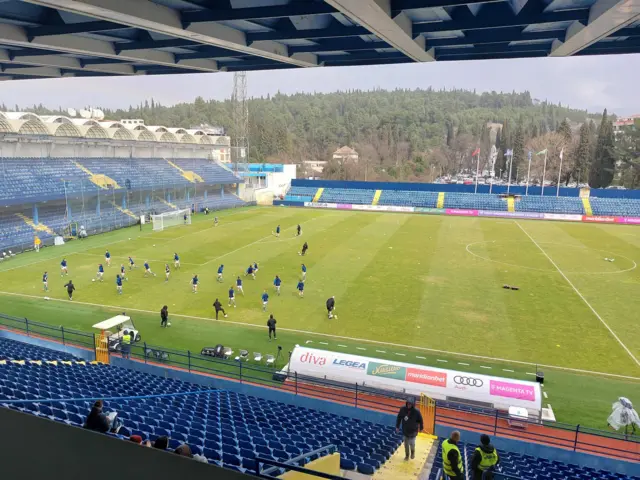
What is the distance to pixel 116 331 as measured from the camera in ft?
62.5

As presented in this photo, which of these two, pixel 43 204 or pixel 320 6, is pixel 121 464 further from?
pixel 43 204

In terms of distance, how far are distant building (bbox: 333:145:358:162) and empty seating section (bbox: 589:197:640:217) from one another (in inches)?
2789

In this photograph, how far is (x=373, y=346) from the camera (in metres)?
18.8

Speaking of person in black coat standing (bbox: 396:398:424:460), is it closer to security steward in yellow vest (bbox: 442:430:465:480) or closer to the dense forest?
security steward in yellow vest (bbox: 442:430:465:480)

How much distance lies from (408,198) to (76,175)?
4540cm

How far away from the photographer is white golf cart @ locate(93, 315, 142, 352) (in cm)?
1722

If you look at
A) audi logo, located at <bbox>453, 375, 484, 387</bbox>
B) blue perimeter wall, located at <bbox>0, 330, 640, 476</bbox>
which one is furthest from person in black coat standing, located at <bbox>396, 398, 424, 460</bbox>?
audi logo, located at <bbox>453, 375, 484, 387</bbox>

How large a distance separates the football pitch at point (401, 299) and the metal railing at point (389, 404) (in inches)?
41.7

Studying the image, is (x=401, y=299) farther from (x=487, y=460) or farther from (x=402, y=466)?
(x=487, y=460)

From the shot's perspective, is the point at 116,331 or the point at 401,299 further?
the point at 401,299

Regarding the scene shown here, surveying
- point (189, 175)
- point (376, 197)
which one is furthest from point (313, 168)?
point (189, 175)

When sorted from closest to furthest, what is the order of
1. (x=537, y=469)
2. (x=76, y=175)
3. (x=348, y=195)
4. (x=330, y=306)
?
1. (x=537, y=469)
2. (x=330, y=306)
3. (x=76, y=175)
4. (x=348, y=195)

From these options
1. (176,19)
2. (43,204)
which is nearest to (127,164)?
(43,204)

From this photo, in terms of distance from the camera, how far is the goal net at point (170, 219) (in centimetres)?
4693
